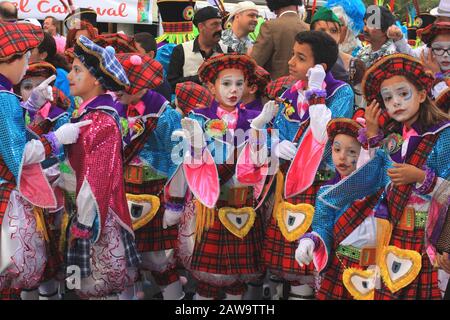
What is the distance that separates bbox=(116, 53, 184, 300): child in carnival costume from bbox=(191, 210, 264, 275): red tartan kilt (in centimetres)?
28

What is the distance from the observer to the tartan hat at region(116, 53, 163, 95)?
4.70 metres

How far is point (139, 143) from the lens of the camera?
4.81m

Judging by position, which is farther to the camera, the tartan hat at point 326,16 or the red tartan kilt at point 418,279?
the tartan hat at point 326,16

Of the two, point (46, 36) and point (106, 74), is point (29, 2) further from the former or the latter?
point (106, 74)

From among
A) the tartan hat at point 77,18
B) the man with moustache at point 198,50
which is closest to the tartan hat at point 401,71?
the man with moustache at point 198,50

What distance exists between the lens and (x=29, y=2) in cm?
939

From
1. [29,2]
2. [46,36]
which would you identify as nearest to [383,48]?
[46,36]

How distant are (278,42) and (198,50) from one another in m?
0.76

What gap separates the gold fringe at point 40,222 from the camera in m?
4.54

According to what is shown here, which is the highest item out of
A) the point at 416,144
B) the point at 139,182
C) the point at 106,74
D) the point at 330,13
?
the point at 330,13

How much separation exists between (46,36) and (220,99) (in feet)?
6.84

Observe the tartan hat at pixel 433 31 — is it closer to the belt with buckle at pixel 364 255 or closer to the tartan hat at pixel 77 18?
the belt with buckle at pixel 364 255

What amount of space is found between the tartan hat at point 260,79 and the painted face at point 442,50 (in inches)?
42.7
